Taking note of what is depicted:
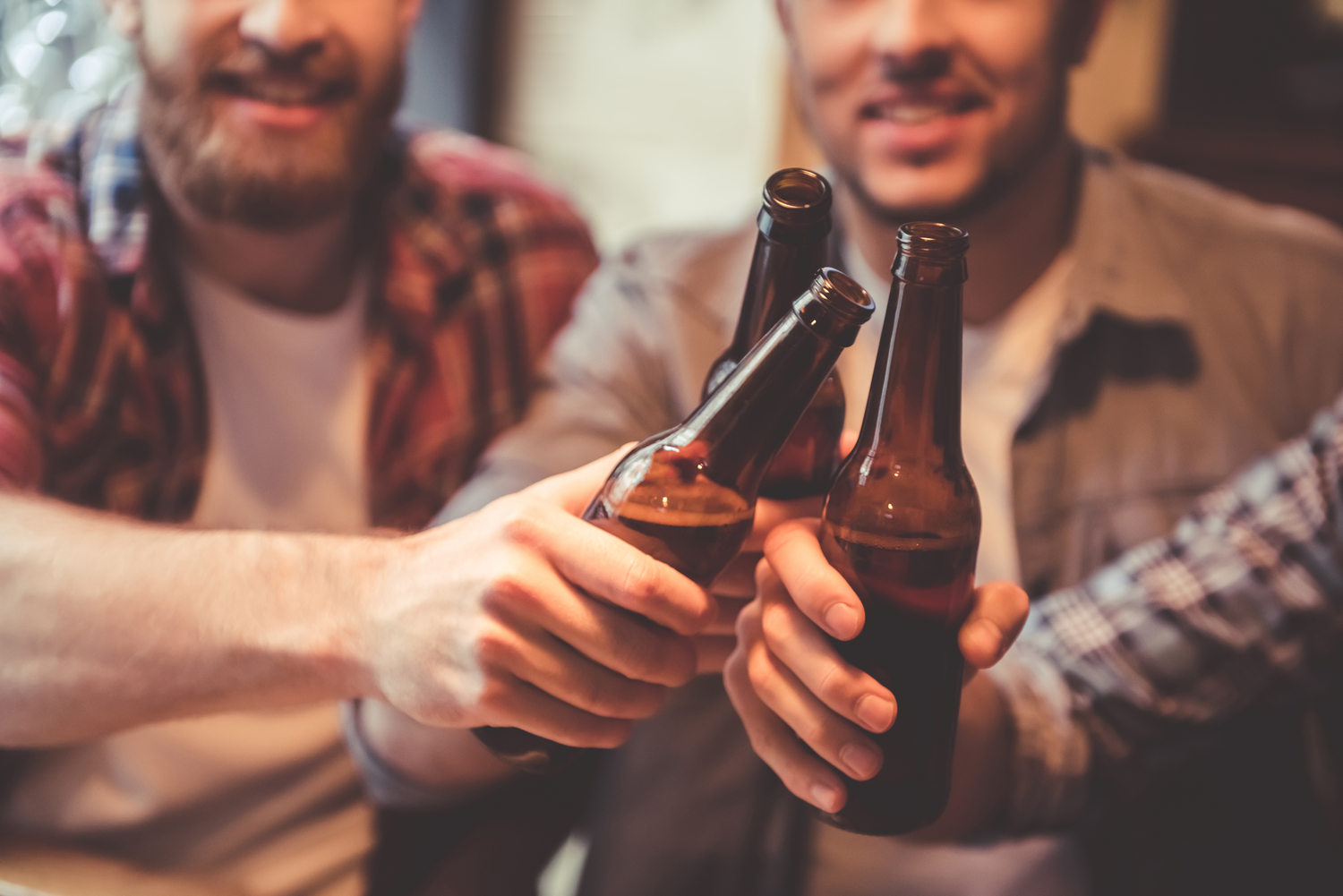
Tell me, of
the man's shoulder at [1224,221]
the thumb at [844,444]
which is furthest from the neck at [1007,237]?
the thumb at [844,444]

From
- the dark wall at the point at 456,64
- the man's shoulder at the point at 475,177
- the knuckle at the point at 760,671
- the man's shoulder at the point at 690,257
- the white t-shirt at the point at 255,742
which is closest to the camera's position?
the knuckle at the point at 760,671

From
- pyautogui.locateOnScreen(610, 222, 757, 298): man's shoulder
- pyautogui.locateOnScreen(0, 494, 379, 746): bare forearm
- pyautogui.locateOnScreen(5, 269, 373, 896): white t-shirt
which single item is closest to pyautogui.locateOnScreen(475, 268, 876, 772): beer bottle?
pyautogui.locateOnScreen(0, 494, 379, 746): bare forearm

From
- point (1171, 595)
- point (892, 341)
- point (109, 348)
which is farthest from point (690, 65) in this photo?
point (892, 341)

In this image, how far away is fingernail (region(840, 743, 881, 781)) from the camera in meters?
0.60

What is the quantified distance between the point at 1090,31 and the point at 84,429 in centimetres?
116

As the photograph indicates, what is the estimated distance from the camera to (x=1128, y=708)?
0.89 m

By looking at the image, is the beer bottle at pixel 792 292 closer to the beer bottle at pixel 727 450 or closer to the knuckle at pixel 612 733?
the beer bottle at pixel 727 450

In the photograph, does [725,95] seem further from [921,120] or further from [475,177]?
[921,120]

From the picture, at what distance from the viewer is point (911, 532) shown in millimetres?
587

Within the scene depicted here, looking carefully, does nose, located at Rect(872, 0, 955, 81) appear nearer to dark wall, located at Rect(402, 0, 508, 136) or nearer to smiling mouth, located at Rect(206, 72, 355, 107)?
smiling mouth, located at Rect(206, 72, 355, 107)

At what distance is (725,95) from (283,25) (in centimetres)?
119

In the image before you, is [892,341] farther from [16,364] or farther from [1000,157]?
[16,364]

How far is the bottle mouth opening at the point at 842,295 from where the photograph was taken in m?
0.54

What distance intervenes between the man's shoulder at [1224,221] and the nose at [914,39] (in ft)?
1.26
